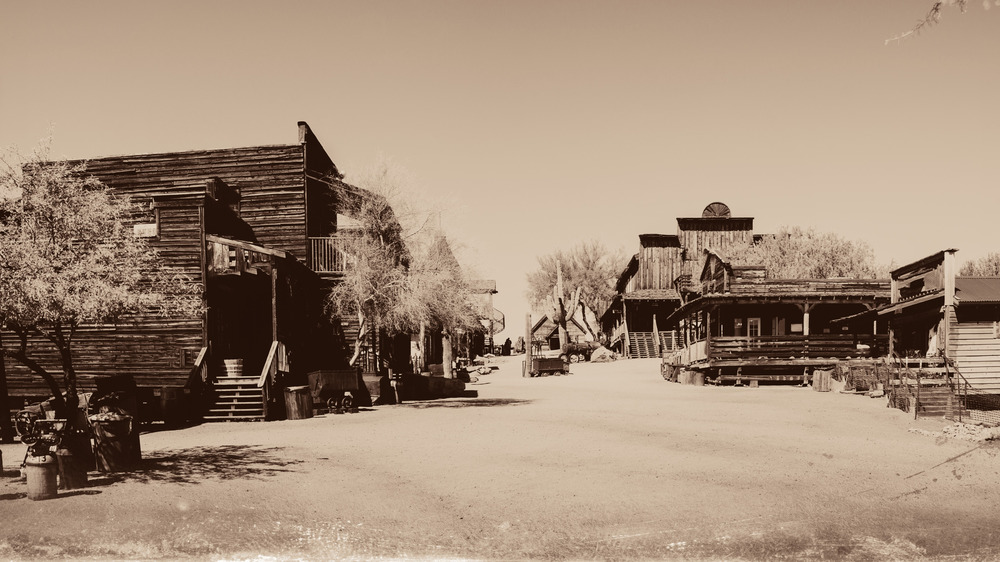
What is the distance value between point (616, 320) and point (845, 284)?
35.7 metres

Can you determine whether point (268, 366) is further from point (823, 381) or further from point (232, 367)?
point (823, 381)

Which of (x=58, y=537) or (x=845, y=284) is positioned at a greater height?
(x=845, y=284)

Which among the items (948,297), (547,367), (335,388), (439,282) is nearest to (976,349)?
(948,297)

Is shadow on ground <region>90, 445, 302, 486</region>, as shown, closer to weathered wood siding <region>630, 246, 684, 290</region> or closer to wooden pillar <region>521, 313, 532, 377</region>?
wooden pillar <region>521, 313, 532, 377</region>

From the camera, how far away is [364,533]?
924 centimetres

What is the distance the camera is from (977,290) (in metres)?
24.7

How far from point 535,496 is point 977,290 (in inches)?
760

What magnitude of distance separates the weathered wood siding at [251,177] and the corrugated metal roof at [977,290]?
20.8m

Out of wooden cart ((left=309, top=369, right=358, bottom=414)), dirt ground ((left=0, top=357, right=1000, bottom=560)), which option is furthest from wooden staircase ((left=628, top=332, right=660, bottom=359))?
dirt ground ((left=0, top=357, right=1000, bottom=560))

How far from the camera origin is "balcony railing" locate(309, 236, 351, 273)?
29.3 m

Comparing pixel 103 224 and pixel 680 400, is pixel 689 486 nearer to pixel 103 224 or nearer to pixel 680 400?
pixel 103 224

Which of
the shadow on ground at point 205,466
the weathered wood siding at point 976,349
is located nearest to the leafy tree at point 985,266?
the weathered wood siding at point 976,349

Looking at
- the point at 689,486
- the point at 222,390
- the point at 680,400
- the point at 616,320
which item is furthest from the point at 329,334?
the point at 616,320

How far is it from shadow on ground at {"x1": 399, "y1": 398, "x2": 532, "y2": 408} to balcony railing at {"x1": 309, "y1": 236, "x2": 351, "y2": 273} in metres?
5.39
